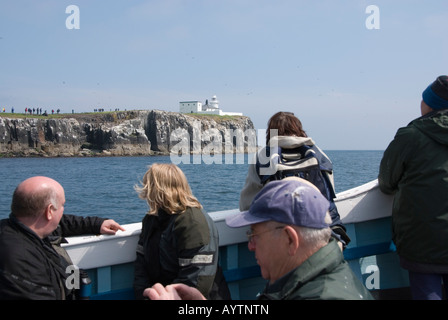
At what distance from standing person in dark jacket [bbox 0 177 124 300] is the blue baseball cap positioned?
1.17 metres

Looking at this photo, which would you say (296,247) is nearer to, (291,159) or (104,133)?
(291,159)

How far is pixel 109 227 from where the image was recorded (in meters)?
3.10

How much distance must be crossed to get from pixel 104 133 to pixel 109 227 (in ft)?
324

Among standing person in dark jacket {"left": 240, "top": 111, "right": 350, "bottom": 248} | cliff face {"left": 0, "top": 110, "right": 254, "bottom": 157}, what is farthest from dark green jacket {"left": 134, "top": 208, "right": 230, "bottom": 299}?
cliff face {"left": 0, "top": 110, "right": 254, "bottom": 157}

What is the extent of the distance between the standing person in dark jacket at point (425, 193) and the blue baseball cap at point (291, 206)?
1447mm

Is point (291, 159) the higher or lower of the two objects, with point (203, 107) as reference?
lower

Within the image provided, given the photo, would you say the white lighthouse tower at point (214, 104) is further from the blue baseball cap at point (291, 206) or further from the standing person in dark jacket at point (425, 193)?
the blue baseball cap at point (291, 206)

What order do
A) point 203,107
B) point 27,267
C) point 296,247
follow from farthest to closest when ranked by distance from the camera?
point 203,107, point 27,267, point 296,247

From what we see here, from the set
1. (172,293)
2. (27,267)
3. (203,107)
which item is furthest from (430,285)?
(203,107)

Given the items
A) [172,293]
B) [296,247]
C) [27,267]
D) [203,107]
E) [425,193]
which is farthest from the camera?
[203,107]

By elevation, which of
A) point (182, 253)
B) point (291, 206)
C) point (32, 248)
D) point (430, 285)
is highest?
point (291, 206)

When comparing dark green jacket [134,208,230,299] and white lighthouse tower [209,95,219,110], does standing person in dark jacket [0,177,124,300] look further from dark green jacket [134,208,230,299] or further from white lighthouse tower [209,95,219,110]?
white lighthouse tower [209,95,219,110]

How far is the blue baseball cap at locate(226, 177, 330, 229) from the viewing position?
1.73 m
